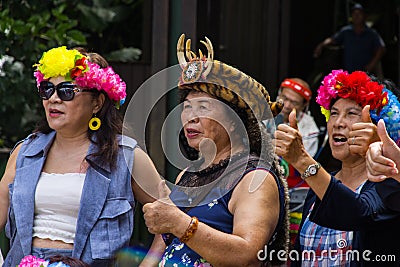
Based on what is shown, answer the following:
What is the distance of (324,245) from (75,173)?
122 centimetres

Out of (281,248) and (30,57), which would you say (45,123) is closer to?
(281,248)

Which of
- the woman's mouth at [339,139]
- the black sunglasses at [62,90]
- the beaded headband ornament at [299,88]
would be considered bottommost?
the beaded headband ornament at [299,88]

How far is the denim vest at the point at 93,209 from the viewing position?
3.77 metres

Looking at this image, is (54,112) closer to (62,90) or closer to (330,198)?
(62,90)

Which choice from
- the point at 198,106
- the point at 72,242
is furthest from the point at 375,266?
the point at 72,242

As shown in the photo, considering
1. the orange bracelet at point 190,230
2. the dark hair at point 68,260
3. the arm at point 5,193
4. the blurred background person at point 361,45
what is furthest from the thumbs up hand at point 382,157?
the blurred background person at point 361,45

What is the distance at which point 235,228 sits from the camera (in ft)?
10.5

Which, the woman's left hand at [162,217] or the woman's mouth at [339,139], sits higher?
the woman's mouth at [339,139]

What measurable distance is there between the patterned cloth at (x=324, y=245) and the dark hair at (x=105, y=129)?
98 centimetres

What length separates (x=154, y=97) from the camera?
5992 mm

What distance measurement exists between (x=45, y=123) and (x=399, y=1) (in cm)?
400

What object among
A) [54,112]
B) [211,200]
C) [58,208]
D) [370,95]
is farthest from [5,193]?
[370,95]

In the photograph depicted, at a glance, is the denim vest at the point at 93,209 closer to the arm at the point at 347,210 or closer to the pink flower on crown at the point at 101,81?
the pink flower on crown at the point at 101,81

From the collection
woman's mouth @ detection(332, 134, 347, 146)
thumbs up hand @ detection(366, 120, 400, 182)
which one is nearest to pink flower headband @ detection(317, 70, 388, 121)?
woman's mouth @ detection(332, 134, 347, 146)
